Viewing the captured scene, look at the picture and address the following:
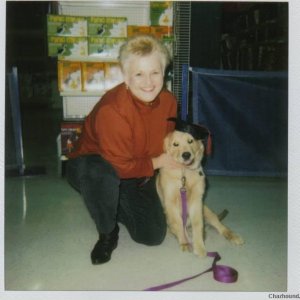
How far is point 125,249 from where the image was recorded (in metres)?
1.76

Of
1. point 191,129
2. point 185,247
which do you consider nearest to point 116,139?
point 191,129

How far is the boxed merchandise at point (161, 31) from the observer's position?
2697mm

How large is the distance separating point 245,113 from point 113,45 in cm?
111

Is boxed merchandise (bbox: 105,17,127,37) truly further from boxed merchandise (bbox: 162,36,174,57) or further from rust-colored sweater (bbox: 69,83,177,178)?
rust-colored sweater (bbox: 69,83,177,178)

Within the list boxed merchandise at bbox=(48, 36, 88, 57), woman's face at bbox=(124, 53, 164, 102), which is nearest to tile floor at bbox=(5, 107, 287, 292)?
woman's face at bbox=(124, 53, 164, 102)

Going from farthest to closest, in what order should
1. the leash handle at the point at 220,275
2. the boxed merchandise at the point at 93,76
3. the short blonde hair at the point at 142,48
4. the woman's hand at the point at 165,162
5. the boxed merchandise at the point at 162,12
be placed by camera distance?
the boxed merchandise at the point at 93,76 < the boxed merchandise at the point at 162,12 < the woman's hand at the point at 165,162 < the short blonde hair at the point at 142,48 < the leash handle at the point at 220,275

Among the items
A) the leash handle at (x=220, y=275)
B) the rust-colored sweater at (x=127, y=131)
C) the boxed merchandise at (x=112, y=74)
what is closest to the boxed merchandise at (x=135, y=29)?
the boxed merchandise at (x=112, y=74)

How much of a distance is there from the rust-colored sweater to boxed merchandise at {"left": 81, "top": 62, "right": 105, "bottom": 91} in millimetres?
1136

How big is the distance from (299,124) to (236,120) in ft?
4.18

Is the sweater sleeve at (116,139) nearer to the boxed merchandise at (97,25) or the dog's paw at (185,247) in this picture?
the dog's paw at (185,247)

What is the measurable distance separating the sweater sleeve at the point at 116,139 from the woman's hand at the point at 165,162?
103 mm

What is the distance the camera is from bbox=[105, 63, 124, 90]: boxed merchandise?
112 inches

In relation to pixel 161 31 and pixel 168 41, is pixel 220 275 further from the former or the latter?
pixel 161 31
